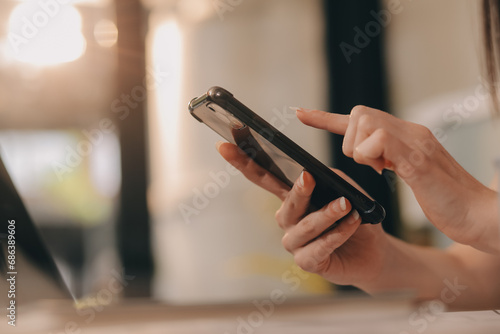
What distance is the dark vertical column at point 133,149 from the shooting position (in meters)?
1.54

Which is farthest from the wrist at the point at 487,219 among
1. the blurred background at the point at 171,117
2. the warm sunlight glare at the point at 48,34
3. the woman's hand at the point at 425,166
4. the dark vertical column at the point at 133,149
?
the warm sunlight glare at the point at 48,34

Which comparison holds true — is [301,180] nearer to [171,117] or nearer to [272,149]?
[272,149]

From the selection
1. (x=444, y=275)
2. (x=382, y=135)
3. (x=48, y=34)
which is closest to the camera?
(x=382, y=135)

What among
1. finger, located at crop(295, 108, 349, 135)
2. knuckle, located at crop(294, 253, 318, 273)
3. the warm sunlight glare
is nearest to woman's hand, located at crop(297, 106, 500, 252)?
finger, located at crop(295, 108, 349, 135)

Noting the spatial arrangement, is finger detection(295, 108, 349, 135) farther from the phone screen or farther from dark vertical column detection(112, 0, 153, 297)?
dark vertical column detection(112, 0, 153, 297)

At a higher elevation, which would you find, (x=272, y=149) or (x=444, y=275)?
(x=272, y=149)

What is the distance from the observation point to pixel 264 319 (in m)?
0.42

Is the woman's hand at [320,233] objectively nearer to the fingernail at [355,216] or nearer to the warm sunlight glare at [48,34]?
the fingernail at [355,216]

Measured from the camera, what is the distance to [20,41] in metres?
1.55

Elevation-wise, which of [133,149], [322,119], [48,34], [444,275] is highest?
[322,119]

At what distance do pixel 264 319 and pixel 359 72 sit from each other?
1.31 metres

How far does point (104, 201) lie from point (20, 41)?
654 mm

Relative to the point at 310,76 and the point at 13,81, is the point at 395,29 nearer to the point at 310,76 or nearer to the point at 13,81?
the point at 310,76

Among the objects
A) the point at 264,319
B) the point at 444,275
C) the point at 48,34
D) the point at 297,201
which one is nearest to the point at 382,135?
the point at 297,201
